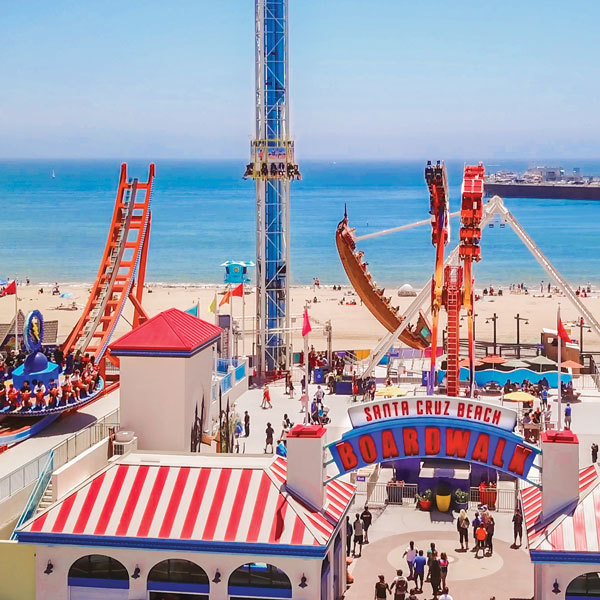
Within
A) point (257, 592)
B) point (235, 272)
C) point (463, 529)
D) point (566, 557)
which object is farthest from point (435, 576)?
point (235, 272)

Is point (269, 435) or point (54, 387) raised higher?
point (54, 387)

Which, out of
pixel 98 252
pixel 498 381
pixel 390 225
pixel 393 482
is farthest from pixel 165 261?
pixel 393 482

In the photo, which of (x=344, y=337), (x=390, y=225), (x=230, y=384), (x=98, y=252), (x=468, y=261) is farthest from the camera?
(x=390, y=225)

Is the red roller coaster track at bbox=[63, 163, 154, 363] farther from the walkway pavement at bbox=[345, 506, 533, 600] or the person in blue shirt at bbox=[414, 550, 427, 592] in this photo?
the person in blue shirt at bbox=[414, 550, 427, 592]

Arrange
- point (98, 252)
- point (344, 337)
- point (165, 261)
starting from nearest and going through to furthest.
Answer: point (344, 337) < point (165, 261) < point (98, 252)

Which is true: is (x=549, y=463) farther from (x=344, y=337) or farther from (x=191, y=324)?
(x=344, y=337)

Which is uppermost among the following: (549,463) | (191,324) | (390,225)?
(390,225)

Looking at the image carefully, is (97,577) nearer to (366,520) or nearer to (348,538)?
(348,538)
